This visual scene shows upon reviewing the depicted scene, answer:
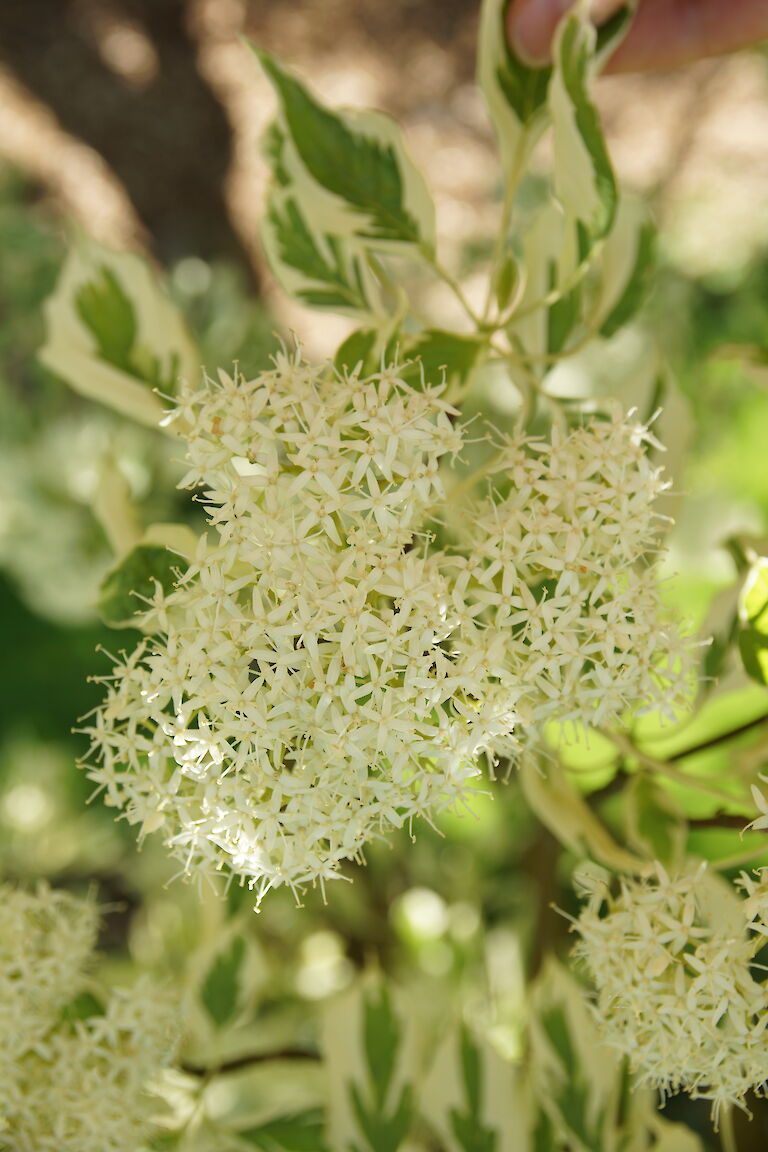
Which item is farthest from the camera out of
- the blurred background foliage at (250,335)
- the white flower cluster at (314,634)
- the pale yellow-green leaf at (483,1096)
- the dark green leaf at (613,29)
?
the blurred background foliage at (250,335)

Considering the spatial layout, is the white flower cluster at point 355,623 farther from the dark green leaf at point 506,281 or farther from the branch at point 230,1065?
the branch at point 230,1065

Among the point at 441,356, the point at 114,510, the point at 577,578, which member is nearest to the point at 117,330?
the point at 114,510

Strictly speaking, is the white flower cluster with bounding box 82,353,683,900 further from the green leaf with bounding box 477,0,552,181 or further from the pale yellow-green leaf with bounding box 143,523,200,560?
the green leaf with bounding box 477,0,552,181

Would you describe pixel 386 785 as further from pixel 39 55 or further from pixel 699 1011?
pixel 39 55

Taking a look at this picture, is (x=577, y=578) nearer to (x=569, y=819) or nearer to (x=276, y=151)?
(x=569, y=819)

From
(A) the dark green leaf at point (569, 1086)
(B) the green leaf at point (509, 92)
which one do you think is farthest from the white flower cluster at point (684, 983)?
(B) the green leaf at point (509, 92)

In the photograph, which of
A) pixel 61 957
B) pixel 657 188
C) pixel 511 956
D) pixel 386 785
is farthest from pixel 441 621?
pixel 657 188

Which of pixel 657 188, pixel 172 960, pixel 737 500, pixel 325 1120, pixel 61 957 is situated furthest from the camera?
pixel 657 188
